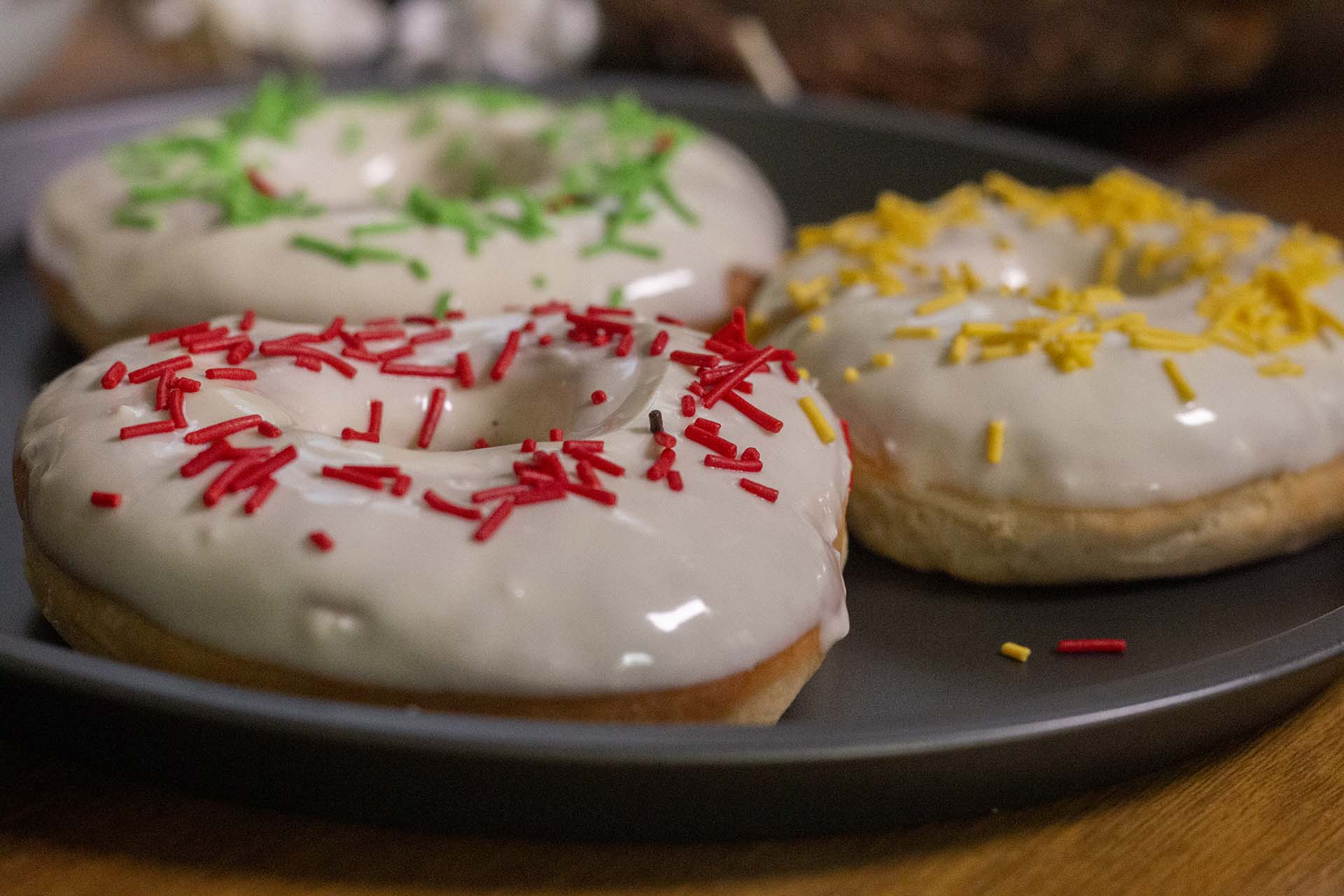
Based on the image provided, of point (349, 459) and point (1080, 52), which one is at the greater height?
point (349, 459)

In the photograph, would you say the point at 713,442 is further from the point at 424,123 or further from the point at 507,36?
the point at 507,36

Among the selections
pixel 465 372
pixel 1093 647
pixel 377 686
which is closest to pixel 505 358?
pixel 465 372

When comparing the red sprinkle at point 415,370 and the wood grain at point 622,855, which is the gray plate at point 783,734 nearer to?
the wood grain at point 622,855

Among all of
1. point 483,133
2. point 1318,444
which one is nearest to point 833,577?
point 1318,444

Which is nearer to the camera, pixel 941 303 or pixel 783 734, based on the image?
pixel 783 734

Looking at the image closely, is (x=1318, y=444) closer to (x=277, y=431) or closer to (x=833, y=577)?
(x=833, y=577)

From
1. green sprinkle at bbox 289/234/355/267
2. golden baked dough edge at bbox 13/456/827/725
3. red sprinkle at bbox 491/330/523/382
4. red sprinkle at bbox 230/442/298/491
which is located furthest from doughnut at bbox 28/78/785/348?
golden baked dough edge at bbox 13/456/827/725

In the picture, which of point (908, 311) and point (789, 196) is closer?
point (908, 311)

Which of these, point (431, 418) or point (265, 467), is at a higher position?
point (265, 467)
